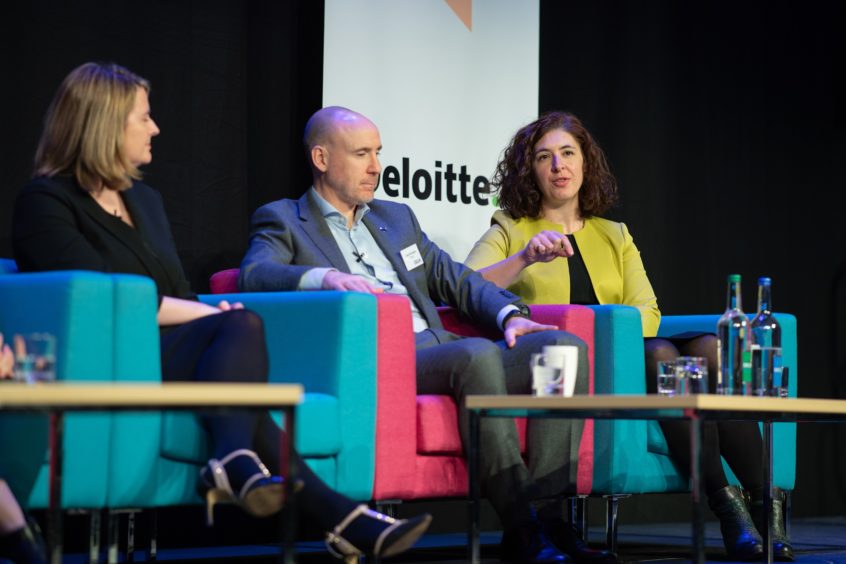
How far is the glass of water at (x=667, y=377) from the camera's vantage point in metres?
2.99

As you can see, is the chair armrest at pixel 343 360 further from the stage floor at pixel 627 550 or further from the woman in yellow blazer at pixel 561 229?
the woman in yellow blazer at pixel 561 229

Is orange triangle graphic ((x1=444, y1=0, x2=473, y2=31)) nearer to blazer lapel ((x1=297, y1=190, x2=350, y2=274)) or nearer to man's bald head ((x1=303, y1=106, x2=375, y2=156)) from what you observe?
man's bald head ((x1=303, y1=106, x2=375, y2=156))

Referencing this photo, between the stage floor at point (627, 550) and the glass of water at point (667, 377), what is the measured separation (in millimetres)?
874

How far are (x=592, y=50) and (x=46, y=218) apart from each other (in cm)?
307

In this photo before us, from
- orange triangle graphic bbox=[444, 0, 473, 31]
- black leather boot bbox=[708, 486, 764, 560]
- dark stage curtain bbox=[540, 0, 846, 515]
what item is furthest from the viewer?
dark stage curtain bbox=[540, 0, 846, 515]

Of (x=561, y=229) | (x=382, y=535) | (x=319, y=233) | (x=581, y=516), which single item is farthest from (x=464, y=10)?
(x=382, y=535)

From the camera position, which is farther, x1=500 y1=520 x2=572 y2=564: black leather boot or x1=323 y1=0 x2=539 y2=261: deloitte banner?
x1=323 y1=0 x2=539 y2=261: deloitte banner

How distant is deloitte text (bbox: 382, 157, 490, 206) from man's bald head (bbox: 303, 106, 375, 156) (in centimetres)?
56

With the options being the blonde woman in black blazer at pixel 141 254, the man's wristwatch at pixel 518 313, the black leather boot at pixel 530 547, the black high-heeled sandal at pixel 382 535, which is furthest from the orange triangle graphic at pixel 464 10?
the black high-heeled sandal at pixel 382 535

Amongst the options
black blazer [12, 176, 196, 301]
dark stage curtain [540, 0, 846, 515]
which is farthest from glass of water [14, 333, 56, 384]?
dark stage curtain [540, 0, 846, 515]

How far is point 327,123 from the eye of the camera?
3.91 metres

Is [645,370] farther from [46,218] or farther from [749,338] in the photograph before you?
[46,218]

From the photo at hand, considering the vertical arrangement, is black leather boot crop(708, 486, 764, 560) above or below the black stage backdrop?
below

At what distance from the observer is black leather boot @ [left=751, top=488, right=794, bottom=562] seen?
3.76m
